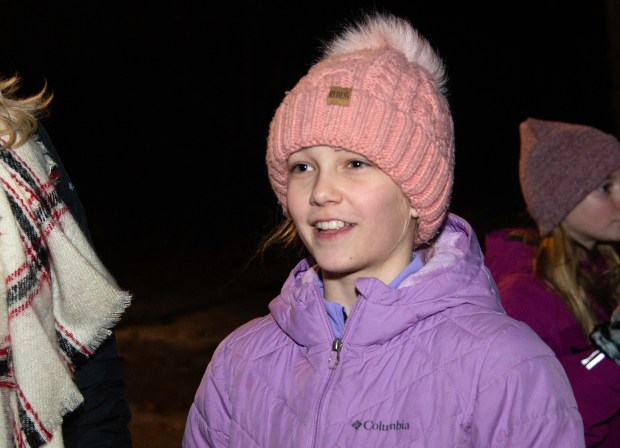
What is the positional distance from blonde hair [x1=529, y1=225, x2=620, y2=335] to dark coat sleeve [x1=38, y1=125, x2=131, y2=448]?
1968 mm

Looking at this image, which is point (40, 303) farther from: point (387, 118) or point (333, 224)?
point (387, 118)

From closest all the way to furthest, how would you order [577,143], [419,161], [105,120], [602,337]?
1. [419,161]
2. [602,337]
3. [577,143]
4. [105,120]

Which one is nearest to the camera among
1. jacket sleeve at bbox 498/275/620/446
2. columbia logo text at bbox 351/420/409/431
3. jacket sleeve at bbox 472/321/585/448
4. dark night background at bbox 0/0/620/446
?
jacket sleeve at bbox 472/321/585/448

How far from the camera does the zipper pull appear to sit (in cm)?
234

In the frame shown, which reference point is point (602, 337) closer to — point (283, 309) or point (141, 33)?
point (283, 309)

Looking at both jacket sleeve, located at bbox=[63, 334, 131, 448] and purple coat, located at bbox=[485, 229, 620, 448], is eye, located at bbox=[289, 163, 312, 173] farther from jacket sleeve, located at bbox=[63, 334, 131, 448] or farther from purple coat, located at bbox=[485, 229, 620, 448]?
purple coat, located at bbox=[485, 229, 620, 448]

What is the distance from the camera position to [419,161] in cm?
245

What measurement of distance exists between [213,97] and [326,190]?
20173mm

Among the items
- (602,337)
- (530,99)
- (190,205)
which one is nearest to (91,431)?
(602,337)

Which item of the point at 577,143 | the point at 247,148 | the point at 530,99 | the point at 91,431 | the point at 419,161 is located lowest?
the point at 530,99

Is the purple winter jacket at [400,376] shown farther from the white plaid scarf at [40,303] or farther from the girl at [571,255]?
the girl at [571,255]

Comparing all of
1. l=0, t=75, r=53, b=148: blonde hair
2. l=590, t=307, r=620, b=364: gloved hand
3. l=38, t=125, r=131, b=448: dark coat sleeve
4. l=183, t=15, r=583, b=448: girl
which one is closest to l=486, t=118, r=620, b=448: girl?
l=590, t=307, r=620, b=364: gloved hand

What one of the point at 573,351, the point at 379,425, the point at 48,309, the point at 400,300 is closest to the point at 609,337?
the point at 573,351

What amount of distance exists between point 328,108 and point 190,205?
14021mm
